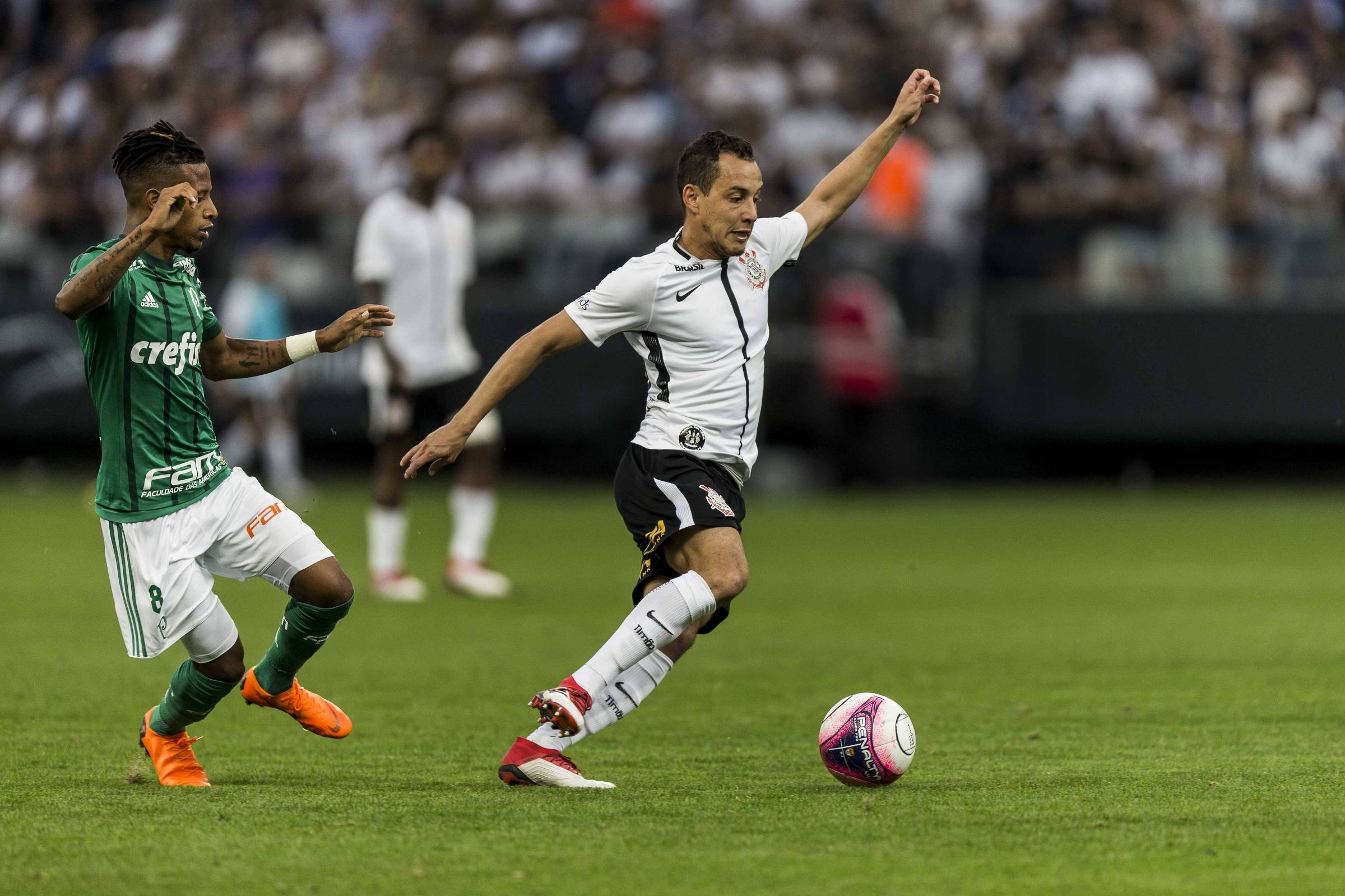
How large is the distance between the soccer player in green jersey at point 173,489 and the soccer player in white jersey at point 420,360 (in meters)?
5.25

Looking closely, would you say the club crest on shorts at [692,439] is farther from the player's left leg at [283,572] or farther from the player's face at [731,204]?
the player's left leg at [283,572]

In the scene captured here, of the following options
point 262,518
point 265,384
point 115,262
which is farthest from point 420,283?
point 265,384

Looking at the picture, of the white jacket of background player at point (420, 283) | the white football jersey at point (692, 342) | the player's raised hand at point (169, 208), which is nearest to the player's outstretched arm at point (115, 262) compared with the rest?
the player's raised hand at point (169, 208)

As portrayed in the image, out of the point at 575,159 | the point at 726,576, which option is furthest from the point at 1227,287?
the point at 726,576

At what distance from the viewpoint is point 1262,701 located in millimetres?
7125

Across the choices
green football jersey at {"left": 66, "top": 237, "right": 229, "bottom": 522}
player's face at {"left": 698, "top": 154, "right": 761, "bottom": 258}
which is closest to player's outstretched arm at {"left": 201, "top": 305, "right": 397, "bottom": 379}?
green football jersey at {"left": 66, "top": 237, "right": 229, "bottom": 522}

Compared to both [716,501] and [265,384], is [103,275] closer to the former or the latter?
[716,501]

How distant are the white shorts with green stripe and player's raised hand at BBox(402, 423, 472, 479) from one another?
0.50 meters

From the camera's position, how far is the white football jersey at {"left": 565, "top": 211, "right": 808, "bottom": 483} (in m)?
5.79

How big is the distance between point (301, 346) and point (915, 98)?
2.36 metres

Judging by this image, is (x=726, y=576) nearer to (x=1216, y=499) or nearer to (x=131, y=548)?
(x=131, y=548)

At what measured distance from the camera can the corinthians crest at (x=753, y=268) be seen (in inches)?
237

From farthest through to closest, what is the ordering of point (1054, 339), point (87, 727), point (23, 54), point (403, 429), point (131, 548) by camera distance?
point (1054, 339) → point (23, 54) → point (403, 429) → point (87, 727) → point (131, 548)

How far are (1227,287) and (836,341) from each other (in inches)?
162
